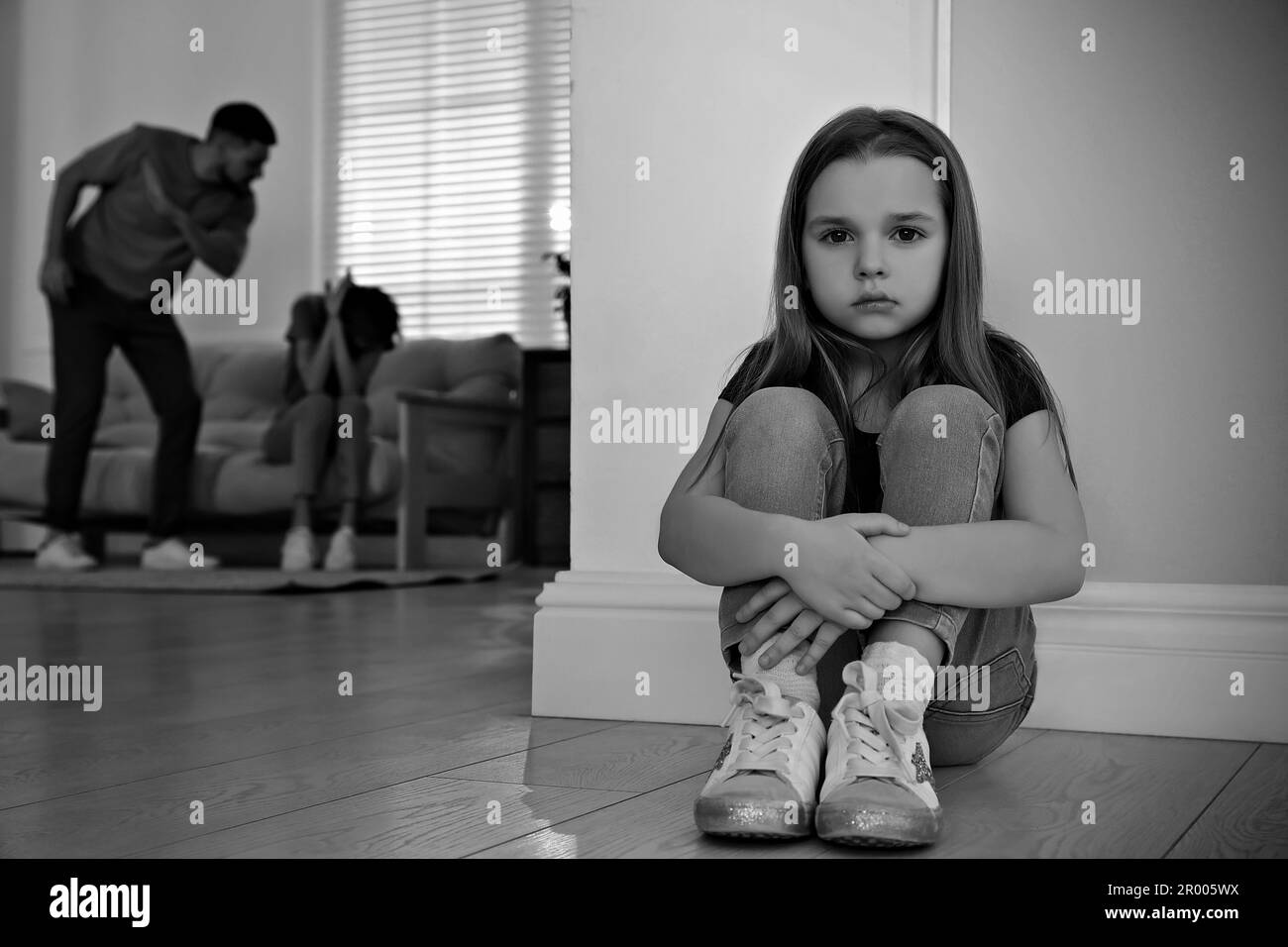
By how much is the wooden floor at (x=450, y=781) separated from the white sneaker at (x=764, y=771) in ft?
0.05

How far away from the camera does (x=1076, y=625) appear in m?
1.11

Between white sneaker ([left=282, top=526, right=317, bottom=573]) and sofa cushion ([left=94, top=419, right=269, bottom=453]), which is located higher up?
sofa cushion ([left=94, top=419, right=269, bottom=453])

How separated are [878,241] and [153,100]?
5293 mm

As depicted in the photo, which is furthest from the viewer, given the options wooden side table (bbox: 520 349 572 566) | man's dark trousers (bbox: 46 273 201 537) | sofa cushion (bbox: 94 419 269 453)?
sofa cushion (bbox: 94 419 269 453)

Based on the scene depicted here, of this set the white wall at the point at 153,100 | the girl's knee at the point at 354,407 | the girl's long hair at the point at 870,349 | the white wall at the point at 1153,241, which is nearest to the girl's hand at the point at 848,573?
the girl's long hair at the point at 870,349

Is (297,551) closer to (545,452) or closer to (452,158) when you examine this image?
(545,452)

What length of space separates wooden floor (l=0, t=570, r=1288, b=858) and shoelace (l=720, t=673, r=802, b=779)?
0.05m

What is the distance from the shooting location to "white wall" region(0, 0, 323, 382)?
5.24 metres

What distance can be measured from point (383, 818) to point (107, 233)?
9.98 feet

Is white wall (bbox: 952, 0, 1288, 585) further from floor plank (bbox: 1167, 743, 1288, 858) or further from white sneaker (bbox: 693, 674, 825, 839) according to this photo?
white sneaker (bbox: 693, 674, 825, 839)

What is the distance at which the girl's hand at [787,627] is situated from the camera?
79 centimetres

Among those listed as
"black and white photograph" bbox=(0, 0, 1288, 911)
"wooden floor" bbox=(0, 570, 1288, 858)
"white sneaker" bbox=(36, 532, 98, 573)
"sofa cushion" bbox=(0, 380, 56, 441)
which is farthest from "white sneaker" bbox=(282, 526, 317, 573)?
"wooden floor" bbox=(0, 570, 1288, 858)
